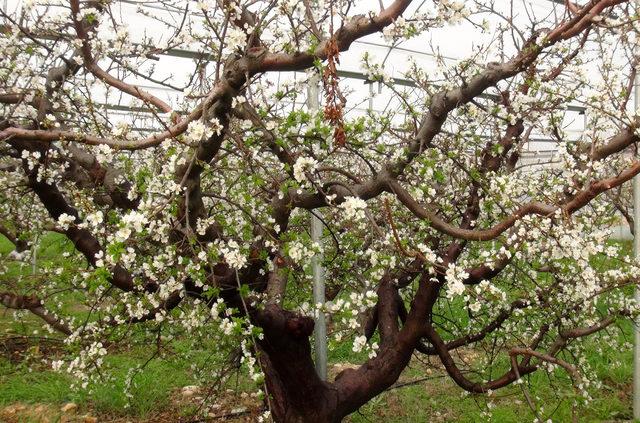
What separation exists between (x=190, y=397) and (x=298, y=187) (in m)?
3.17

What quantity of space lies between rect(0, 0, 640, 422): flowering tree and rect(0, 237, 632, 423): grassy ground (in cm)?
65

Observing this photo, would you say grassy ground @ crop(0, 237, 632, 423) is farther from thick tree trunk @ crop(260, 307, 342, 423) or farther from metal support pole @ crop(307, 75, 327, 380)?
thick tree trunk @ crop(260, 307, 342, 423)

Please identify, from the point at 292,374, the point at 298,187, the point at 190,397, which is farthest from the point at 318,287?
the point at 190,397

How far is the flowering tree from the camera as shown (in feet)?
7.39

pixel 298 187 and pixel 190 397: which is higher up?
pixel 298 187

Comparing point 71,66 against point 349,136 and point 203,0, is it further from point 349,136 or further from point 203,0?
point 349,136

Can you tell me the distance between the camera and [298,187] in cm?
237

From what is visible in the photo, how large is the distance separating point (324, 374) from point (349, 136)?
1821 mm

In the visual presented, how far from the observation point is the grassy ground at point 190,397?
4383 millimetres

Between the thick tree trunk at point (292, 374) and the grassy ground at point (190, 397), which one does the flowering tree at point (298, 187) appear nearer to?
the thick tree trunk at point (292, 374)

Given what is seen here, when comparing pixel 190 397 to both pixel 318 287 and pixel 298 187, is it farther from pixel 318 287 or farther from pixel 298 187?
pixel 298 187

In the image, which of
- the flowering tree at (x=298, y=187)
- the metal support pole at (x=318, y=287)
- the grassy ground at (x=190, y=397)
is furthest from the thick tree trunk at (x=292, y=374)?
the grassy ground at (x=190, y=397)

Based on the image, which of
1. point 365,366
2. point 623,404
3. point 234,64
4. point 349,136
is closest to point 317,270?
point 365,366

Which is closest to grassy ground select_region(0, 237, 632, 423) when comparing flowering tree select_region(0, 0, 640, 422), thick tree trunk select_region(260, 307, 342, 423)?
flowering tree select_region(0, 0, 640, 422)
